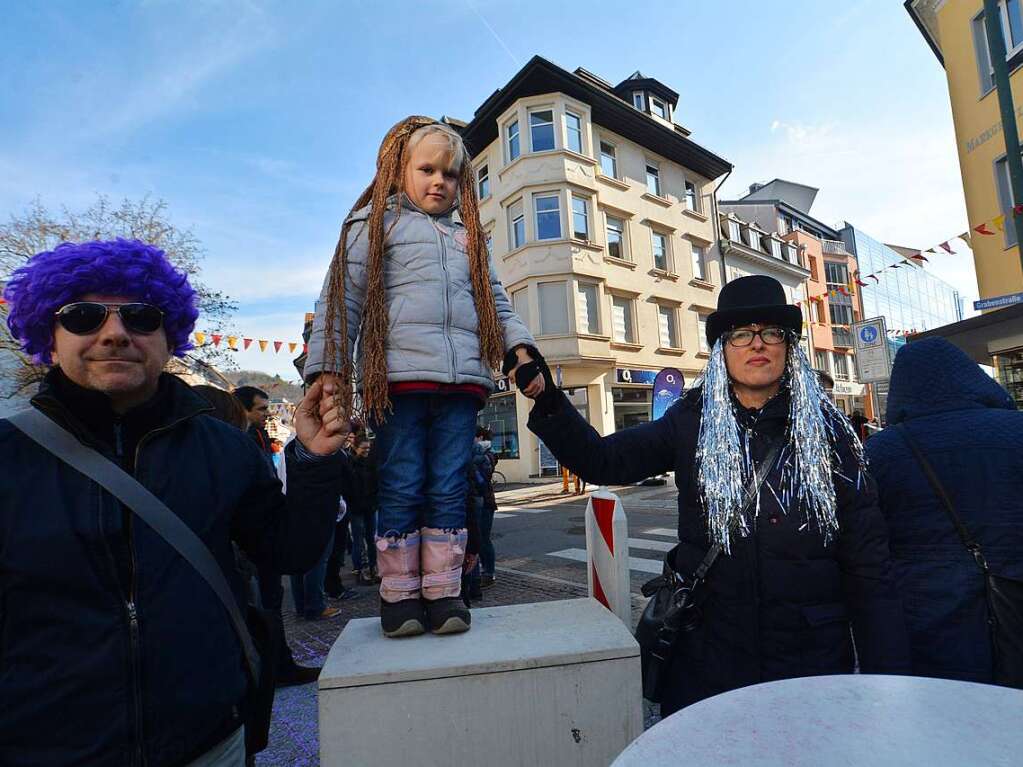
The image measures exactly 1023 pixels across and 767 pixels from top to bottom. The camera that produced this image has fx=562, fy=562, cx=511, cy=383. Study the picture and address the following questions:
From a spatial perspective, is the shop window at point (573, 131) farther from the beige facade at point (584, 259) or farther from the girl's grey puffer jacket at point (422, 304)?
the girl's grey puffer jacket at point (422, 304)

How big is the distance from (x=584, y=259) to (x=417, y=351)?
17.5 meters

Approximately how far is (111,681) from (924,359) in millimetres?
2654

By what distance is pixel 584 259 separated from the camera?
18.8 metres

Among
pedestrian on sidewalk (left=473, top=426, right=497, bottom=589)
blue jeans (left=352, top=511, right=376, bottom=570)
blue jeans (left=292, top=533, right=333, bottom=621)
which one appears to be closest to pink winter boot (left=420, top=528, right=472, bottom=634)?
blue jeans (left=292, top=533, right=333, bottom=621)

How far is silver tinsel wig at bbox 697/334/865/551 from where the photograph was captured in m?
1.73

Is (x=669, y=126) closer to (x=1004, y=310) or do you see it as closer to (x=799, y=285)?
(x=799, y=285)

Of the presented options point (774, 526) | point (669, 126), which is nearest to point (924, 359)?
point (774, 526)

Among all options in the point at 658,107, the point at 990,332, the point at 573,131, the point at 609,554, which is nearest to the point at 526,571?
the point at 609,554

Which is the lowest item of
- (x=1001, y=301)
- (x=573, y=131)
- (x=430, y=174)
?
(x=430, y=174)

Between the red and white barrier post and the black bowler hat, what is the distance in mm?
987

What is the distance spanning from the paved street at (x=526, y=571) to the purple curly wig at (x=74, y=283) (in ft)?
7.20

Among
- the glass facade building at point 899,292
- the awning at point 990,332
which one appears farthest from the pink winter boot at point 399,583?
the glass facade building at point 899,292

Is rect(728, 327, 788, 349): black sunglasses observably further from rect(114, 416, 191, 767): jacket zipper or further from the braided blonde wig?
rect(114, 416, 191, 767): jacket zipper

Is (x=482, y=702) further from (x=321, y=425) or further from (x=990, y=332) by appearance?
(x=990, y=332)
